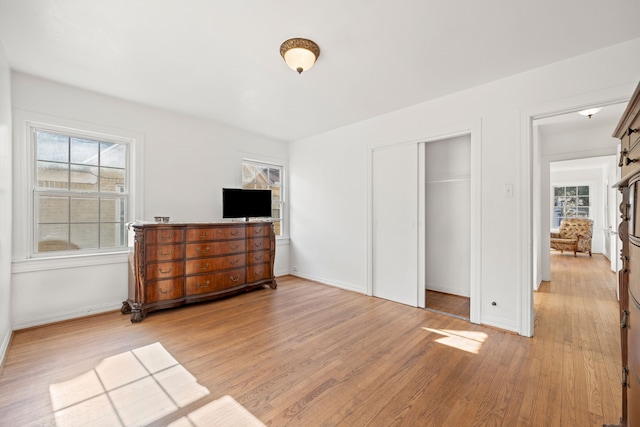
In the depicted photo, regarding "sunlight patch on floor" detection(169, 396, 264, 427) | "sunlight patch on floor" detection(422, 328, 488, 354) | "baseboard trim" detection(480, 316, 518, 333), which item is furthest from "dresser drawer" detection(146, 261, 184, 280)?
"baseboard trim" detection(480, 316, 518, 333)

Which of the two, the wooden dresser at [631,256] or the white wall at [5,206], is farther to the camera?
the white wall at [5,206]

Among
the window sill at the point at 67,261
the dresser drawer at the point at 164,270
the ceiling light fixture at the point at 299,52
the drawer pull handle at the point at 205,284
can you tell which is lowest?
the drawer pull handle at the point at 205,284

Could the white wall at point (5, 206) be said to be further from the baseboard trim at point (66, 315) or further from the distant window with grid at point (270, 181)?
the distant window with grid at point (270, 181)

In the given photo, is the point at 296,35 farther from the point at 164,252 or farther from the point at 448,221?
the point at 448,221

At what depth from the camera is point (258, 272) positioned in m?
4.20

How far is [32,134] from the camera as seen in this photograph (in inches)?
116

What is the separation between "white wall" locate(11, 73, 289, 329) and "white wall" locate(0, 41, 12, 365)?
0.79 ft

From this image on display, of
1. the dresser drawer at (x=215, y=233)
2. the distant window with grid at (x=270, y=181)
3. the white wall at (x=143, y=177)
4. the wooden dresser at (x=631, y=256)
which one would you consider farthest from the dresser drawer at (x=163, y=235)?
the wooden dresser at (x=631, y=256)

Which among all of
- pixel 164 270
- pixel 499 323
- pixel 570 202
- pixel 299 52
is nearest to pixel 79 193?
pixel 164 270

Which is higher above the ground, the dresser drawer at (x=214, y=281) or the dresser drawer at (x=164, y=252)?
the dresser drawer at (x=164, y=252)

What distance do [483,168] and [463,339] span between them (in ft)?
5.78

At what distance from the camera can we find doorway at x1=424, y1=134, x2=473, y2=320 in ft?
12.6

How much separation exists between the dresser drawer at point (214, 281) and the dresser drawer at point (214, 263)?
7cm

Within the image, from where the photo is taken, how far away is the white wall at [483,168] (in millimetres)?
2506
